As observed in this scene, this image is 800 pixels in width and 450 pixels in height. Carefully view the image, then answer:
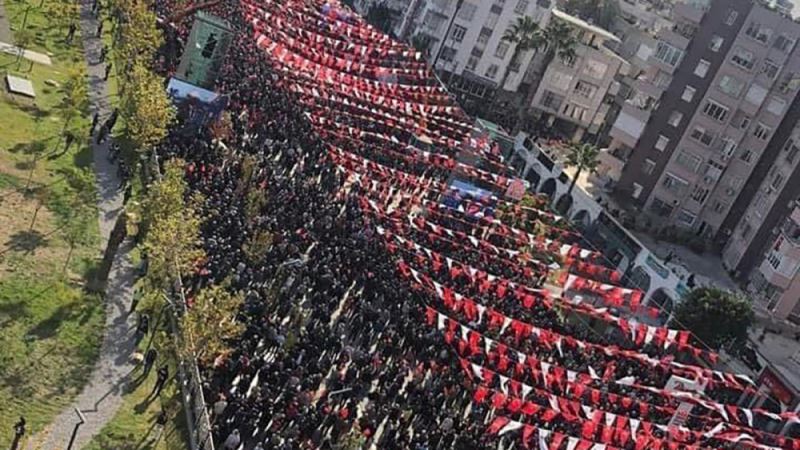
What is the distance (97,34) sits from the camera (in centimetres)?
7344

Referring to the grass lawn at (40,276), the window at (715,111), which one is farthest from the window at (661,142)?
the grass lawn at (40,276)

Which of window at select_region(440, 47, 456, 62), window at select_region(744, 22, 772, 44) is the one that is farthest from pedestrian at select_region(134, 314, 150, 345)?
window at select_region(440, 47, 456, 62)

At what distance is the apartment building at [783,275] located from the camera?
67.4m

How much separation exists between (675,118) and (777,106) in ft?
27.3

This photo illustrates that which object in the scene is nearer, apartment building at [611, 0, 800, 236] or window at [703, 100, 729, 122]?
apartment building at [611, 0, 800, 236]

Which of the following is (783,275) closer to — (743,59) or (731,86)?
(731,86)

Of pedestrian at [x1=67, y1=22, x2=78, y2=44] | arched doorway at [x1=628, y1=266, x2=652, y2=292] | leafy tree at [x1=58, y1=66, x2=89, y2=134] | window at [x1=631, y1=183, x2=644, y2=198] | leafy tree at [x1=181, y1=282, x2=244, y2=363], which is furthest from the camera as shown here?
window at [x1=631, y1=183, x2=644, y2=198]

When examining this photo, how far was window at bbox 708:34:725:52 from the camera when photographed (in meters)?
78.4

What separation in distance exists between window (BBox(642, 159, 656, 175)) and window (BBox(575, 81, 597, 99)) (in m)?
22.0

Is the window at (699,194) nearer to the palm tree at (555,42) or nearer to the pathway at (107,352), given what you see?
the palm tree at (555,42)

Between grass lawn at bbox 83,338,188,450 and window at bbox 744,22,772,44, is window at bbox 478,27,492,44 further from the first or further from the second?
grass lawn at bbox 83,338,188,450

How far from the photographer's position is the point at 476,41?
100438mm

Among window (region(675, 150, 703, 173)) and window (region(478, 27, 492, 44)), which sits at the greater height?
window (region(478, 27, 492, 44))

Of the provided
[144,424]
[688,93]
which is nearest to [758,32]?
[688,93]
